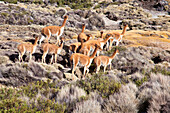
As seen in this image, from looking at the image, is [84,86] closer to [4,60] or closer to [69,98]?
[69,98]

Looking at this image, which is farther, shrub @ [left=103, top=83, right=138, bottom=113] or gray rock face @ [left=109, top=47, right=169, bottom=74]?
gray rock face @ [left=109, top=47, right=169, bottom=74]

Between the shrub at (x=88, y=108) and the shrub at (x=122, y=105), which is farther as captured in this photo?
the shrub at (x=122, y=105)

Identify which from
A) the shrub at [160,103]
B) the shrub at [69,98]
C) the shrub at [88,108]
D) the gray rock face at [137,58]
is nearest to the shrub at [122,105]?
the shrub at [88,108]

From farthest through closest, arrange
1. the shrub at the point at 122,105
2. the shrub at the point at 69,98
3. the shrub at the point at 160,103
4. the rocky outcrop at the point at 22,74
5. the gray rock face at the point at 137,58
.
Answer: the gray rock face at the point at 137,58, the rocky outcrop at the point at 22,74, the shrub at the point at 69,98, the shrub at the point at 122,105, the shrub at the point at 160,103

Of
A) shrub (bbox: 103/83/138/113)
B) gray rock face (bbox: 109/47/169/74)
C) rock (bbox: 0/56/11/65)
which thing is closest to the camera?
shrub (bbox: 103/83/138/113)

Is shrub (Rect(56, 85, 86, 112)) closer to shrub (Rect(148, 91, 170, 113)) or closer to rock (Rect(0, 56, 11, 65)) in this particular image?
shrub (Rect(148, 91, 170, 113))

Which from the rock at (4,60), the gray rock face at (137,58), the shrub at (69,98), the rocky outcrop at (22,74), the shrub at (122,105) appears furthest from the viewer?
the gray rock face at (137,58)

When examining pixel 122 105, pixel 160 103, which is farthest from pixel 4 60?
pixel 160 103

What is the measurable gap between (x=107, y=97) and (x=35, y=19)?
2752 centimetres

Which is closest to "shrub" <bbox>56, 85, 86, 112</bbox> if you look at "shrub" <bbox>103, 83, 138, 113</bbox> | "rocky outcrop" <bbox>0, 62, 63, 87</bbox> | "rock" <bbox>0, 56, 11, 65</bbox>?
"shrub" <bbox>103, 83, 138, 113</bbox>

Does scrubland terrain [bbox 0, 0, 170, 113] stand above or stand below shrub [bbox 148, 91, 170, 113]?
below

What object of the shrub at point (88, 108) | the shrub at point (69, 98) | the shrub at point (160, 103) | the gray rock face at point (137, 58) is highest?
the shrub at point (160, 103)

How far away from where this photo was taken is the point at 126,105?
3.32m

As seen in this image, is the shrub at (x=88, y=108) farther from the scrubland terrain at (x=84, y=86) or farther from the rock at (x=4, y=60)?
the rock at (x=4, y=60)
